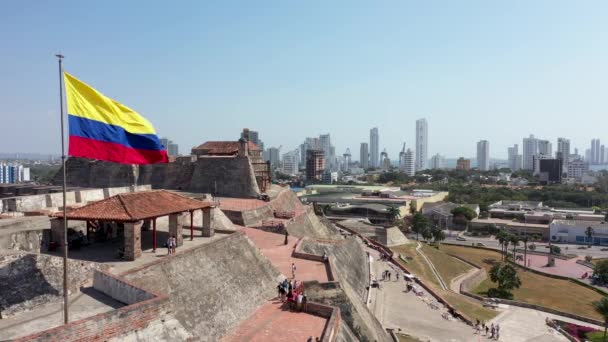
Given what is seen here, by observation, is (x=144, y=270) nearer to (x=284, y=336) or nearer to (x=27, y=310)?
(x=27, y=310)

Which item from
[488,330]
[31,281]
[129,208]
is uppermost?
[129,208]

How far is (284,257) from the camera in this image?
74.0ft

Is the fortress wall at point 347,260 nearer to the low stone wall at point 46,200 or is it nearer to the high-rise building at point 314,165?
the low stone wall at point 46,200

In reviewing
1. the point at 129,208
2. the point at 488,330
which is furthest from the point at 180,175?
the point at 488,330

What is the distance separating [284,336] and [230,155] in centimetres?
2561

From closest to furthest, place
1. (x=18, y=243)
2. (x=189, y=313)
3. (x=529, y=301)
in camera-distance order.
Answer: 1. (x=189, y=313)
2. (x=18, y=243)
3. (x=529, y=301)

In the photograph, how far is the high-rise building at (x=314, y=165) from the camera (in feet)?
531

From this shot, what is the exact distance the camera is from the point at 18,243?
46.8 ft

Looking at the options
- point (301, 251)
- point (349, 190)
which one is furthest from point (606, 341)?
point (349, 190)

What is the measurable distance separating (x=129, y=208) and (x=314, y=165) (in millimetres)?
147789

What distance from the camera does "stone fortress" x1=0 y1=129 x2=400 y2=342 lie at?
1027 cm

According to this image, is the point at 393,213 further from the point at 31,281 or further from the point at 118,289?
the point at 31,281

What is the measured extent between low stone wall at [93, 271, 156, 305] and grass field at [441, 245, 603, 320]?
3382 cm

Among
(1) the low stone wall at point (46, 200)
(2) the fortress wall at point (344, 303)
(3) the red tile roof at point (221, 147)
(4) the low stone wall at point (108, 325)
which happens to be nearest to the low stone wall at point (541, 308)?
(2) the fortress wall at point (344, 303)
